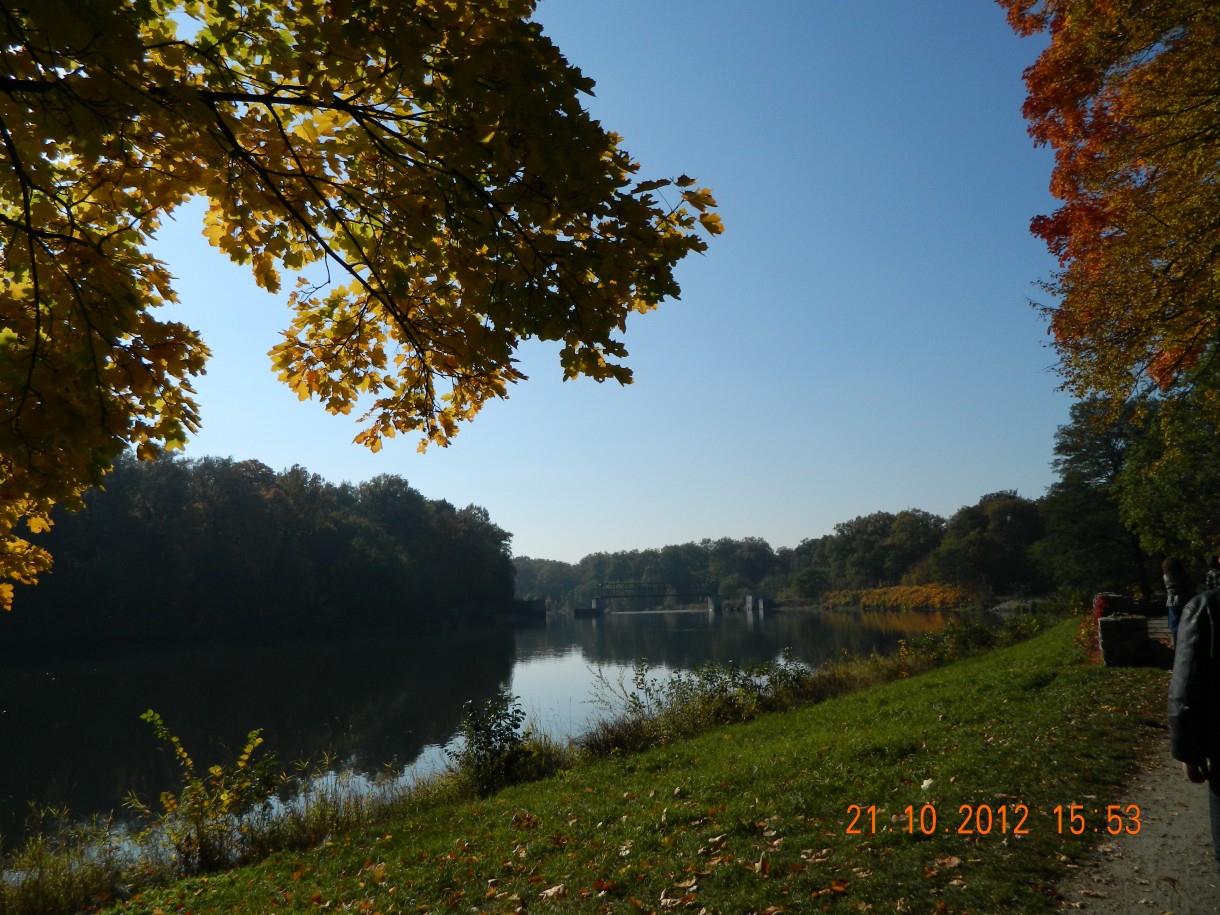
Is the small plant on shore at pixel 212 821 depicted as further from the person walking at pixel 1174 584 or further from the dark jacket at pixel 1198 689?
the person walking at pixel 1174 584

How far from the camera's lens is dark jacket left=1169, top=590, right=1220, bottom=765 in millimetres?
2850

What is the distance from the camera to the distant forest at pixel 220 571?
38156mm

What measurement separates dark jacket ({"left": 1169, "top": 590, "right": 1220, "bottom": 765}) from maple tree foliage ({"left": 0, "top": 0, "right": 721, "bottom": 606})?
247cm

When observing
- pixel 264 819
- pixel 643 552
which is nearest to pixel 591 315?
pixel 264 819

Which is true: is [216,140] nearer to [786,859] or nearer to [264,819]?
[786,859]

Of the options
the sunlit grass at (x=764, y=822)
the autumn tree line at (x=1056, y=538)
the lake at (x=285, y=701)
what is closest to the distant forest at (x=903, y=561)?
the autumn tree line at (x=1056, y=538)

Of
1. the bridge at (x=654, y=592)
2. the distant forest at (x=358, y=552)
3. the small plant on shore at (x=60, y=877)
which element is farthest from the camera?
the bridge at (x=654, y=592)

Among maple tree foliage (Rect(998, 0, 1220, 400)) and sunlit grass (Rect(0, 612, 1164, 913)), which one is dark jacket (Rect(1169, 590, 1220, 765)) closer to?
sunlit grass (Rect(0, 612, 1164, 913))

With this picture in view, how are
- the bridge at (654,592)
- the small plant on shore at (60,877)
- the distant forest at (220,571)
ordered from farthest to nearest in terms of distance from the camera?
1. the bridge at (654,592)
2. the distant forest at (220,571)
3. the small plant on shore at (60,877)

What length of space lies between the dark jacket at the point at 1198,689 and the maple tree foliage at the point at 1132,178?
5.84 meters

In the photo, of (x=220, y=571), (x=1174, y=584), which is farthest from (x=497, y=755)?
(x=220, y=571)

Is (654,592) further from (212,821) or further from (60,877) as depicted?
(60,877)

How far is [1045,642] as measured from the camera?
15086 mm

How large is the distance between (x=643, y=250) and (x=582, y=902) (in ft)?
12.2
